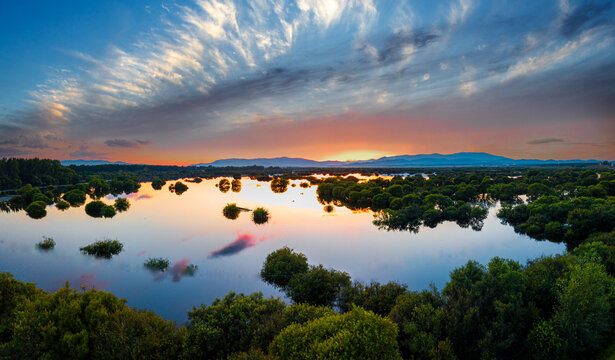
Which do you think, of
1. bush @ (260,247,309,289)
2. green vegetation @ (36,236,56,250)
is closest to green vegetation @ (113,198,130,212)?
green vegetation @ (36,236,56,250)

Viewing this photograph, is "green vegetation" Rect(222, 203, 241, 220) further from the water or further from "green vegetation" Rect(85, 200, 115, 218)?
"green vegetation" Rect(85, 200, 115, 218)

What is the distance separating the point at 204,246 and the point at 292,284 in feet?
77.6

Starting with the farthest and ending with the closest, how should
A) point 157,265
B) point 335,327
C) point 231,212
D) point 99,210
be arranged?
point 231,212 → point 99,210 → point 157,265 → point 335,327

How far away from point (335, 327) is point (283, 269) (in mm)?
17535

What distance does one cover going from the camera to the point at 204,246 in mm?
45938

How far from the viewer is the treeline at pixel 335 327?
1473 centimetres

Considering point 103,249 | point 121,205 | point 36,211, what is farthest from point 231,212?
point 36,211

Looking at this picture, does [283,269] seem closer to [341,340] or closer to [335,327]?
[335,327]

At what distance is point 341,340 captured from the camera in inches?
525

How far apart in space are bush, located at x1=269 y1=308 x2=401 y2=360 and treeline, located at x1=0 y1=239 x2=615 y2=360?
53mm

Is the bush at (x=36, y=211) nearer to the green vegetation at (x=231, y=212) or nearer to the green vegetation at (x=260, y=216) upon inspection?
the green vegetation at (x=231, y=212)

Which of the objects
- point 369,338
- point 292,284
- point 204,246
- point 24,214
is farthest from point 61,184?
point 369,338

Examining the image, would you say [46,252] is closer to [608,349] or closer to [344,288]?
[344,288]

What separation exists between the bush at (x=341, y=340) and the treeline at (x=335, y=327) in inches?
2.1
